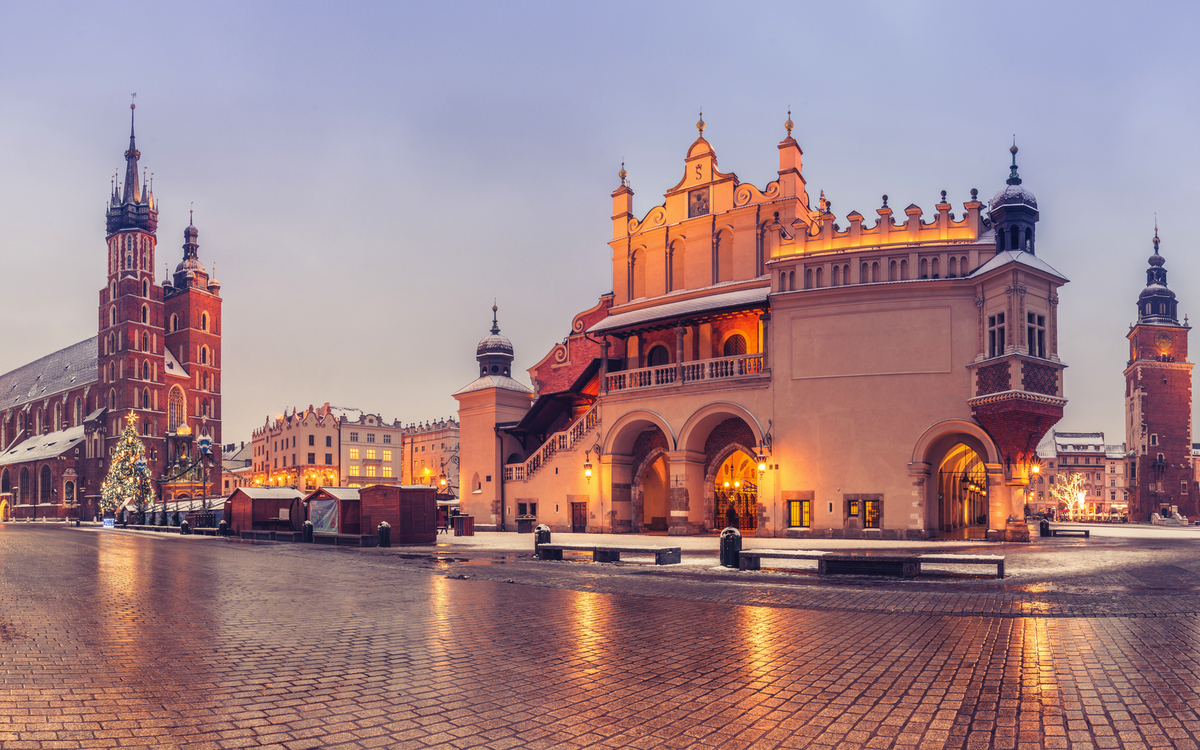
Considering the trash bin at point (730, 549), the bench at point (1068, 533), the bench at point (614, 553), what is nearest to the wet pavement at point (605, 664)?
the trash bin at point (730, 549)

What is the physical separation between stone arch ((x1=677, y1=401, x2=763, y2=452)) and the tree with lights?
8641 centimetres

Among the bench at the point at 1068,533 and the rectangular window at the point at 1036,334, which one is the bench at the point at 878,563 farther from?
the bench at the point at 1068,533

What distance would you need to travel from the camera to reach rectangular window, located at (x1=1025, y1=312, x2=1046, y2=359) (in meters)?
30.9

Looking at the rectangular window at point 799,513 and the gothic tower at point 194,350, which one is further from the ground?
the gothic tower at point 194,350

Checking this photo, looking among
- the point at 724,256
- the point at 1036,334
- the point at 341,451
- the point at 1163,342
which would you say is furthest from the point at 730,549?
the point at 341,451

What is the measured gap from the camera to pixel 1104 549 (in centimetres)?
2595

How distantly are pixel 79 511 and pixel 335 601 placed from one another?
88132mm

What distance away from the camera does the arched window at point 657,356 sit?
42.5 m

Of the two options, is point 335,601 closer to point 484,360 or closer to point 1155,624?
point 1155,624

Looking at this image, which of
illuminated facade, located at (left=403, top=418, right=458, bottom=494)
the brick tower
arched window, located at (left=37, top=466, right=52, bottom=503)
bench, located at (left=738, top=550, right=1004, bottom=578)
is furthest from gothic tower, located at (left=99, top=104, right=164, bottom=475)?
the brick tower

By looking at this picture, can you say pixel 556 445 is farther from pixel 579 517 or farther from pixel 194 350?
pixel 194 350

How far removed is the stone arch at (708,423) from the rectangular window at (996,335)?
31.3 ft

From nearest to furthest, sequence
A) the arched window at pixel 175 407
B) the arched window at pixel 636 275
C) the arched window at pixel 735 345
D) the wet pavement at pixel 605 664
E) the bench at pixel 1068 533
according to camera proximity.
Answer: the wet pavement at pixel 605 664 < the bench at pixel 1068 533 < the arched window at pixel 735 345 < the arched window at pixel 636 275 < the arched window at pixel 175 407

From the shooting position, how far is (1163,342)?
84750 millimetres
